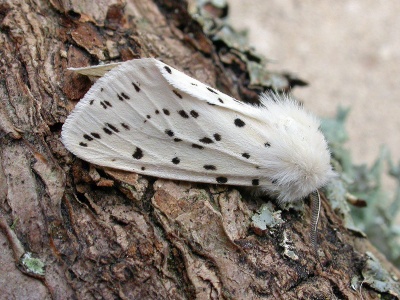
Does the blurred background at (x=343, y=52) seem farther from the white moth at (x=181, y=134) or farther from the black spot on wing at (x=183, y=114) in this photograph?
the black spot on wing at (x=183, y=114)

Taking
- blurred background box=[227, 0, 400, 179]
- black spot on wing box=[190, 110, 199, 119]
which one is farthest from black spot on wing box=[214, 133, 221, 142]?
blurred background box=[227, 0, 400, 179]

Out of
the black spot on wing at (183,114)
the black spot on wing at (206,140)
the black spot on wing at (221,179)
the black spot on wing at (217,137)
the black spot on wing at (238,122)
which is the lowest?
the black spot on wing at (221,179)

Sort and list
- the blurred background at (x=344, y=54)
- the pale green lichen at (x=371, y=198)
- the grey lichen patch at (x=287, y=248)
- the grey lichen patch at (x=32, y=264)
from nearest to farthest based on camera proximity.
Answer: the grey lichen patch at (x=32, y=264) < the grey lichen patch at (x=287, y=248) < the pale green lichen at (x=371, y=198) < the blurred background at (x=344, y=54)

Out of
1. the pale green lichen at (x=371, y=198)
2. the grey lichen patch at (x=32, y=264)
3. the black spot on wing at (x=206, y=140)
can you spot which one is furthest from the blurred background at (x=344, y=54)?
the grey lichen patch at (x=32, y=264)

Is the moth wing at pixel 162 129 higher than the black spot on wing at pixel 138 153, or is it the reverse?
the moth wing at pixel 162 129

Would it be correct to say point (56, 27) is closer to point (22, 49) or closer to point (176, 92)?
point (22, 49)

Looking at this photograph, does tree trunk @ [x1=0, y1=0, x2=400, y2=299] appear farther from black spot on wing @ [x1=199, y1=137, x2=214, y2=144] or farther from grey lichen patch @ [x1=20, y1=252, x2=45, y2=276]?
black spot on wing @ [x1=199, y1=137, x2=214, y2=144]

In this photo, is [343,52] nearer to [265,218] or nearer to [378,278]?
[378,278]

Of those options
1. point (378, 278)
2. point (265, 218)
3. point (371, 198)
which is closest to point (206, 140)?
point (265, 218)
